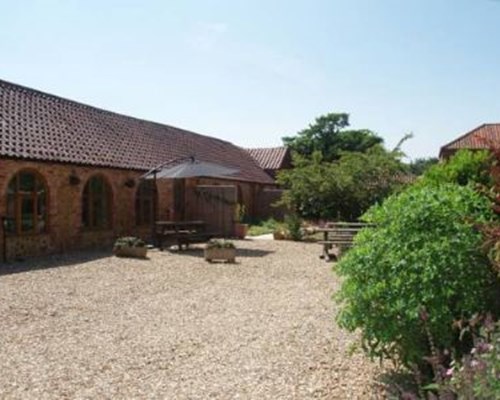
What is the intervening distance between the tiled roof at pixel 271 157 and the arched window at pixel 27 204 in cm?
2100

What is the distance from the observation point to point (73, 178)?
607 inches

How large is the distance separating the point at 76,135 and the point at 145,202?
3303 mm

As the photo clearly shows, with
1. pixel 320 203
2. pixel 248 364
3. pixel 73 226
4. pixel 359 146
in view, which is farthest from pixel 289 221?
pixel 359 146

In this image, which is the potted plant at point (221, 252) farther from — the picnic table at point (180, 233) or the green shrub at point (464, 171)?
the green shrub at point (464, 171)

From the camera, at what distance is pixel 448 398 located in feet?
10.2

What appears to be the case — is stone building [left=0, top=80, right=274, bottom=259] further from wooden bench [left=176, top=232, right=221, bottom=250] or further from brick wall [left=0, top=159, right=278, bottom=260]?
wooden bench [left=176, top=232, right=221, bottom=250]

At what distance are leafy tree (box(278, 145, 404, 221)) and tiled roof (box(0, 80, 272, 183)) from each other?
5.63 m

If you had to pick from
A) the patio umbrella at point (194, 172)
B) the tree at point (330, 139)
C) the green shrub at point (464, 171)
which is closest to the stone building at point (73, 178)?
the patio umbrella at point (194, 172)

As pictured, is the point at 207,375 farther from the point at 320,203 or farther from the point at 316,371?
the point at 320,203


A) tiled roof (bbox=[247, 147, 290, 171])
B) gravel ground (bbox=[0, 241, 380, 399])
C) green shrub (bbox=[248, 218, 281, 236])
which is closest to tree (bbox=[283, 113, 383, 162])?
tiled roof (bbox=[247, 147, 290, 171])

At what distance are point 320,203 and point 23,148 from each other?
11.9m

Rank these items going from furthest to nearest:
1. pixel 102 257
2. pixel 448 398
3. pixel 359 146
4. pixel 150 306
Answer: pixel 359 146, pixel 102 257, pixel 150 306, pixel 448 398

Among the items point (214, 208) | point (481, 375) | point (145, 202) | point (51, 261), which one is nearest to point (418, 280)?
point (481, 375)

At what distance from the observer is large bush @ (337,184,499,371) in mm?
4266
